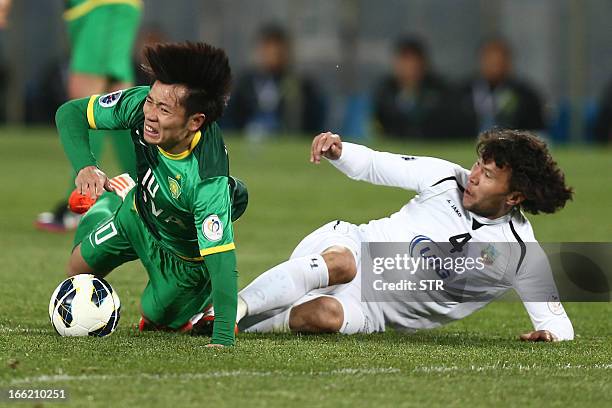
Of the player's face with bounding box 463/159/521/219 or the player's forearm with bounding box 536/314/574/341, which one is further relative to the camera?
the player's face with bounding box 463/159/521/219

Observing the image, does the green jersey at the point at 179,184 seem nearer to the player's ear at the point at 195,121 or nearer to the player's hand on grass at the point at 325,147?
the player's ear at the point at 195,121

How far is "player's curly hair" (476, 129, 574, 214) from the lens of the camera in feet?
20.1

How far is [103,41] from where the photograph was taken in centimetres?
1007

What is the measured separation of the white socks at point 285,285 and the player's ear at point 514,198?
94cm

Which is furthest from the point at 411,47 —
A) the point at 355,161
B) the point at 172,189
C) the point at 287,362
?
the point at 287,362

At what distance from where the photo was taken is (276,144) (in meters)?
22.7

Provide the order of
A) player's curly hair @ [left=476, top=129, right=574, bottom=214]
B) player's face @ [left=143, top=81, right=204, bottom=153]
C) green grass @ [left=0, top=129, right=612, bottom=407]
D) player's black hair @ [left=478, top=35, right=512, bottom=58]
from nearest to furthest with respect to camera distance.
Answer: green grass @ [left=0, top=129, right=612, bottom=407] → player's face @ [left=143, top=81, right=204, bottom=153] → player's curly hair @ [left=476, top=129, right=574, bottom=214] → player's black hair @ [left=478, top=35, right=512, bottom=58]

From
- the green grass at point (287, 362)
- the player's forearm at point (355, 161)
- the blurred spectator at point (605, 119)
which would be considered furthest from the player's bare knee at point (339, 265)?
the blurred spectator at point (605, 119)

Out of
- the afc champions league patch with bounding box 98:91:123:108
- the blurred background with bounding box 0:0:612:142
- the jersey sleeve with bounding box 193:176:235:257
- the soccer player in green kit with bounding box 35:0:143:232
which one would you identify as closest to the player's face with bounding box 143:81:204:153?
the jersey sleeve with bounding box 193:176:235:257

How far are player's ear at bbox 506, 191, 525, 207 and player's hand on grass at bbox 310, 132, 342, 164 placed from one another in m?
0.84

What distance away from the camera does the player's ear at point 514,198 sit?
615cm

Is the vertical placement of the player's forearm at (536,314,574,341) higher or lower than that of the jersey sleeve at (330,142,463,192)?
lower

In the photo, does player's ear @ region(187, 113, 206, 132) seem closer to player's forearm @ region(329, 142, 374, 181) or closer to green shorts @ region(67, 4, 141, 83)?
player's forearm @ region(329, 142, 374, 181)

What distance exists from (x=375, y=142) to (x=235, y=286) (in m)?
16.7
